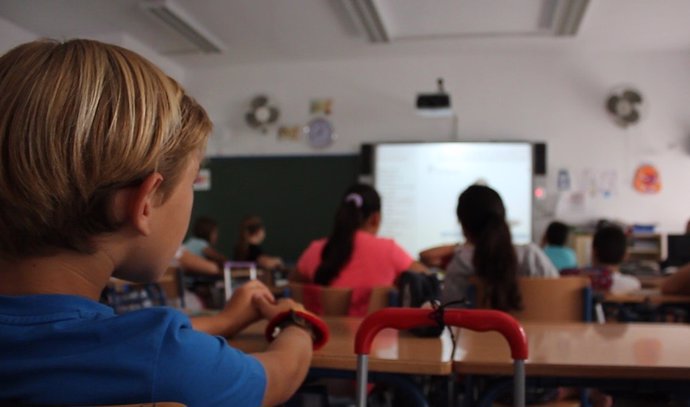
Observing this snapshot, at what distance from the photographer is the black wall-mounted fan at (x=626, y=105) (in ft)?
21.0

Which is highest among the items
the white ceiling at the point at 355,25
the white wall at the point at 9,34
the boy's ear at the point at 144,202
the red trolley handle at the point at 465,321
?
the white ceiling at the point at 355,25

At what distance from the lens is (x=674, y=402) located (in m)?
1.45

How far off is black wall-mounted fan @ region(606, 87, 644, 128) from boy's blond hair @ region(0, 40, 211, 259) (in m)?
6.47

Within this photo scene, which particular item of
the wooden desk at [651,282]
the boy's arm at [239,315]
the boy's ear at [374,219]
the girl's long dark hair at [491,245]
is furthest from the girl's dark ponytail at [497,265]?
the wooden desk at [651,282]

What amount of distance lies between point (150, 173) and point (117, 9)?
5.43 metres

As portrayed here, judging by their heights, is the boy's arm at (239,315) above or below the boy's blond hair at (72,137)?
below

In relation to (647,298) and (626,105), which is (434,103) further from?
(647,298)

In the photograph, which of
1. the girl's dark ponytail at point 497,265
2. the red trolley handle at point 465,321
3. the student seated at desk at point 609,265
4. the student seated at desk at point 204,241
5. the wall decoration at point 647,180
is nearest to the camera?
the red trolley handle at point 465,321

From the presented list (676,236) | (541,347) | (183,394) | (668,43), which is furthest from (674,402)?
(668,43)

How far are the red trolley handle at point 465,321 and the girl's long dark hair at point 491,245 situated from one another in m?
1.30

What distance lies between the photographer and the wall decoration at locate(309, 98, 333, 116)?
7113 mm

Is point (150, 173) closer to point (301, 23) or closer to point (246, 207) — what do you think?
point (301, 23)

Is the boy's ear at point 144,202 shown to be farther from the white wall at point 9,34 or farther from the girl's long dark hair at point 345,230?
the white wall at point 9,34

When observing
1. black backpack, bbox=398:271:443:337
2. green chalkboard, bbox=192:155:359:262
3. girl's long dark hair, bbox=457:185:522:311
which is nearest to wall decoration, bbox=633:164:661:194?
green chalkboard, bbox=192:155:359:262
